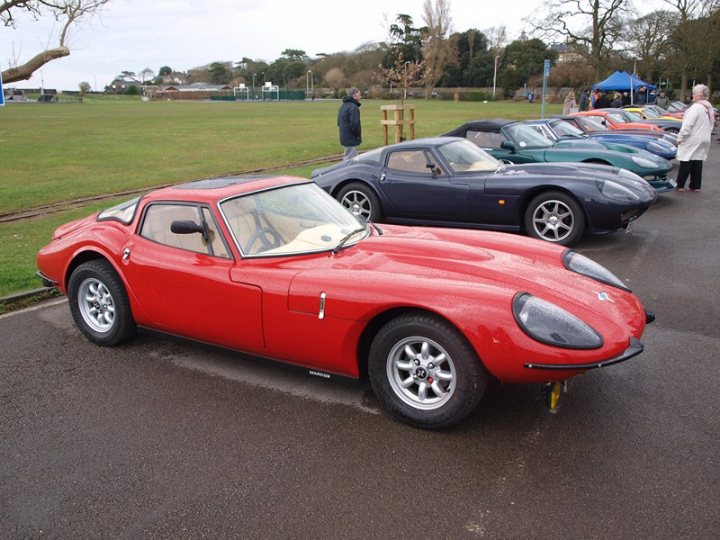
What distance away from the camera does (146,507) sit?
2.74m

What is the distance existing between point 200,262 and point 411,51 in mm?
99045

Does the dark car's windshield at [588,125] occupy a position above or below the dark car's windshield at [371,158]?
above

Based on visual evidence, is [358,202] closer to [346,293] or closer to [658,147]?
[346,293]

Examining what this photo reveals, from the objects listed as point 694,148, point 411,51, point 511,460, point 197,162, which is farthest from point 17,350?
point 411,51

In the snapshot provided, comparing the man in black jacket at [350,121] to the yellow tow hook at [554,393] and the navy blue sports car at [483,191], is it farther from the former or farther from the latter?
the yellow tow hook at [554,393]

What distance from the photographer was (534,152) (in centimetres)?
945

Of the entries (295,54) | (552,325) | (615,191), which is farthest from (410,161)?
(295,54)

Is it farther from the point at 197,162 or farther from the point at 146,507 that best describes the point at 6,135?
the point at 146,507

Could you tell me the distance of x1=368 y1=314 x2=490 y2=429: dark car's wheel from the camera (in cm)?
305

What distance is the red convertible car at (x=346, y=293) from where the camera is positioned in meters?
3.02

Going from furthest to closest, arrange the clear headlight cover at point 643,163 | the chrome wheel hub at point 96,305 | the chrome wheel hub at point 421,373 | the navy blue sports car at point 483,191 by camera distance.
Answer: the clear headlight cover at point 643,163, the navy blue sports car at point 483,191, the chrome wheel hub at point 96,305, the chrome wheel hub at point 421,373

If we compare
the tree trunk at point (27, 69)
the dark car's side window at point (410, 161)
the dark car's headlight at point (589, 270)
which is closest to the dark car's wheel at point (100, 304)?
the dark car's headlight at point (589, 270)

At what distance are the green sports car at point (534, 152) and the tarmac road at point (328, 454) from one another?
5.42 meters

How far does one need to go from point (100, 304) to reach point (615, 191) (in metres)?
5.62
